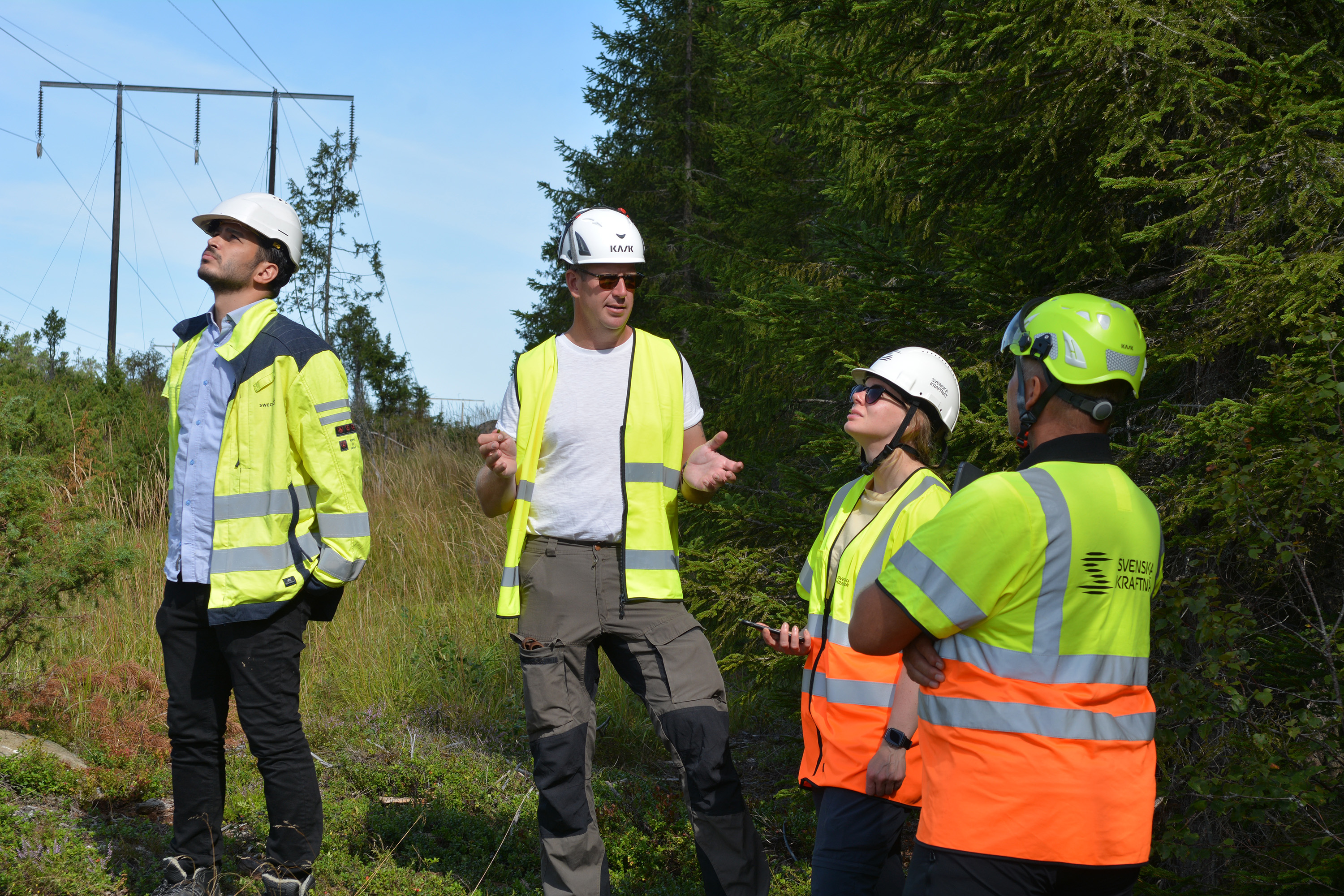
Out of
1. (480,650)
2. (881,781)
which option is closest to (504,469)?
(881,781)

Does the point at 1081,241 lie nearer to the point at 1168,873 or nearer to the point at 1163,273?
the point at 1163,273

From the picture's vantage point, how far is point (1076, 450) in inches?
81.0

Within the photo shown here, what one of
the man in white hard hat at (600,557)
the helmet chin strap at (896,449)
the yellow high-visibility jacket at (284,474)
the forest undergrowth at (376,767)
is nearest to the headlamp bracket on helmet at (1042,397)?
the helmet chin strap at (896,449)

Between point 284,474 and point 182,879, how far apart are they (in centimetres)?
154

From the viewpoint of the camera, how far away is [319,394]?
3795 mm

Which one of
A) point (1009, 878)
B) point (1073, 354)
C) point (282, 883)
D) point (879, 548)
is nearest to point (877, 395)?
point (879, 548)

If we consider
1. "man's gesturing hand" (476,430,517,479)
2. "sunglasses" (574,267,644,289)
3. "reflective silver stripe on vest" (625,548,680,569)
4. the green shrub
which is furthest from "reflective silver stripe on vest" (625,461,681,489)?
the green shrub

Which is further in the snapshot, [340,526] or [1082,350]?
[340,526]

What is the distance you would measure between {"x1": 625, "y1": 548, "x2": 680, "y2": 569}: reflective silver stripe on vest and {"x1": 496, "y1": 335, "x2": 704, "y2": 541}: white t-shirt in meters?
0.08

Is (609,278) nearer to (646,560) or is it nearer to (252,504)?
(646,560)

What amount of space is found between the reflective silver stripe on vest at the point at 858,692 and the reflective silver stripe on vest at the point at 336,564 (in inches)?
69.4

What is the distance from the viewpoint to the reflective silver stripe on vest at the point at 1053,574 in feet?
6.43

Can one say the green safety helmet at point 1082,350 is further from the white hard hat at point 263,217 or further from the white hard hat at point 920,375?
the white hard hat at point 263,217

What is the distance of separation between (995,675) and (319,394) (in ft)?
9.01
